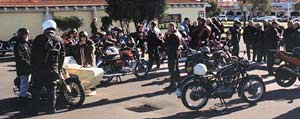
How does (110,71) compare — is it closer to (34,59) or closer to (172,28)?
(172,28)

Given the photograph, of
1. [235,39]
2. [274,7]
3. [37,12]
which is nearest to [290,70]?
[235,39]

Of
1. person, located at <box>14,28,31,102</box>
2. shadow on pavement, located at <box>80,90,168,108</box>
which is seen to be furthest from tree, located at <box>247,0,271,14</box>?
person, located at <box>14,28,31,102</box>

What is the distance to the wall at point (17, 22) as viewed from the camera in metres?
29.0

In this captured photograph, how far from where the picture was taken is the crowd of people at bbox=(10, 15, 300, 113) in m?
9.67

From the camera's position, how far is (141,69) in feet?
49.7

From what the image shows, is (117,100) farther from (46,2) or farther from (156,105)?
(46,2)

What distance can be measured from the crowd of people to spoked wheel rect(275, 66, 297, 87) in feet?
5.68

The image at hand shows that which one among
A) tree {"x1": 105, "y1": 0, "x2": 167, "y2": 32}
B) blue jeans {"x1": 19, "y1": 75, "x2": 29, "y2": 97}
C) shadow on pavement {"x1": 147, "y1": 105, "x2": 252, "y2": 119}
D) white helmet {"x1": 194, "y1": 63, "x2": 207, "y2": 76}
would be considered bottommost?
shadow on pavement {"x1": 147, "y1": 105, "x2": 252, "y2": 119}

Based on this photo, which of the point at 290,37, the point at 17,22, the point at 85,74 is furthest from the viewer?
the point at 17,22

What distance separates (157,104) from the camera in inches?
430

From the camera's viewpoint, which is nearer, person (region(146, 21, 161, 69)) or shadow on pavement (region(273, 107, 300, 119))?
shadow on pavement (region(273, 107, 300, 119))

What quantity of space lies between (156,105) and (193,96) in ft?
3.64

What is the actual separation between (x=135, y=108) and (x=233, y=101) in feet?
7.10

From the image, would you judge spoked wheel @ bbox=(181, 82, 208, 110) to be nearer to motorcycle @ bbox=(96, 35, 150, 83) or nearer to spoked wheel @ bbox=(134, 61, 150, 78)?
motorcycle @ bbox=(96, 35, 150, 83)
